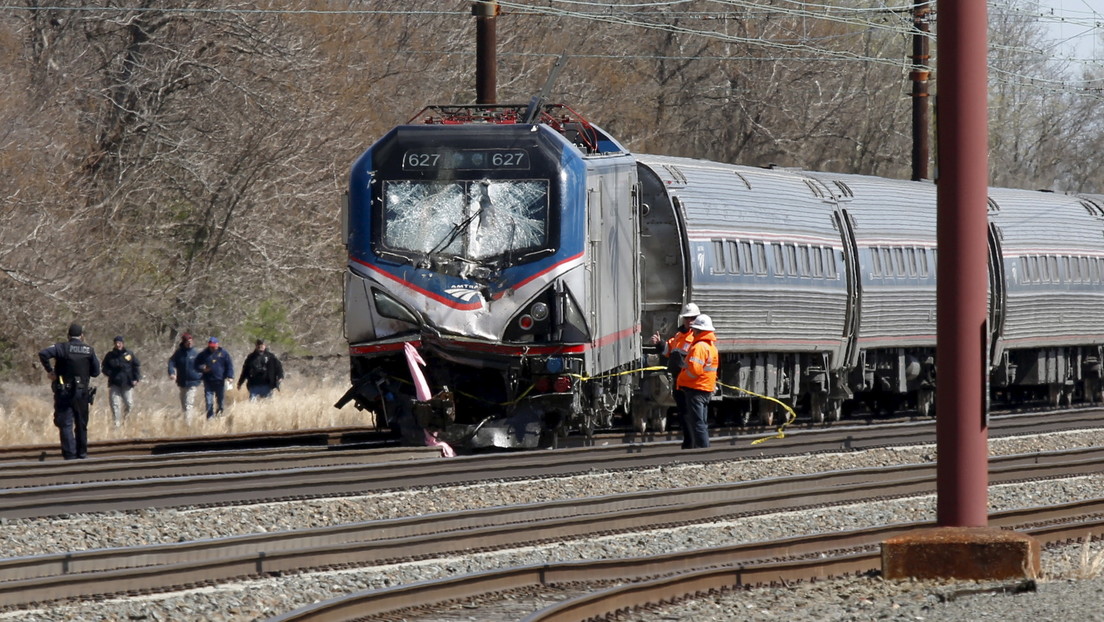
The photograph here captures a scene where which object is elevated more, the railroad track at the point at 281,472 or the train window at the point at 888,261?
the train window at the point at 888,261

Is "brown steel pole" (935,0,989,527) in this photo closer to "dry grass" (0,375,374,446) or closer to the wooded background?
"dry grass" (0,375,374,446)

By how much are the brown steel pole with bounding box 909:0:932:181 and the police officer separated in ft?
60.9

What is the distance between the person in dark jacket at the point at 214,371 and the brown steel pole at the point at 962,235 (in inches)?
602

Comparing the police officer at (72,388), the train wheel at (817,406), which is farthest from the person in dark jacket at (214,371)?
the train wheel at (817,406)

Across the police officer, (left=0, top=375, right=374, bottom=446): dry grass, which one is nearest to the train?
the police officer

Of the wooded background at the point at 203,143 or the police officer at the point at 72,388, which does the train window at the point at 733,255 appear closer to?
the wooded background at the point at 203,143

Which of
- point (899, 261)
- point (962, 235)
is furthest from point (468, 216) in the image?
point (899, 261)

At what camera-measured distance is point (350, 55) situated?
36.1 m

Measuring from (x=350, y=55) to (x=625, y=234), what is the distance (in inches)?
729

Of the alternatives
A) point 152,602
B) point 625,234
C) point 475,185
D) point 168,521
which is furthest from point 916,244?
point 152,602

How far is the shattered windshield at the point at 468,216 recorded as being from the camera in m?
16.9

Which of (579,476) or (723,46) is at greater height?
(723,46)

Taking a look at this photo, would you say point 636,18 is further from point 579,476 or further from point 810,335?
point 579,476

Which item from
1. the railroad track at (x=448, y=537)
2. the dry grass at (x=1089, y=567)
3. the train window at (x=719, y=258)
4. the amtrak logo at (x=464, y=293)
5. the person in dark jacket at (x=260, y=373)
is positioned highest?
the train window at (x=719, y=258)
